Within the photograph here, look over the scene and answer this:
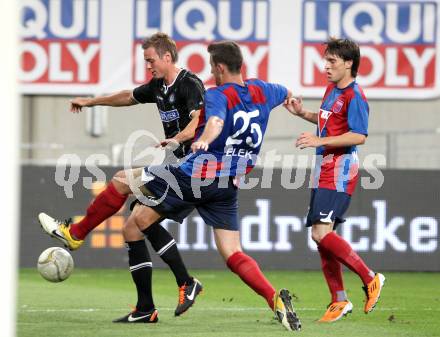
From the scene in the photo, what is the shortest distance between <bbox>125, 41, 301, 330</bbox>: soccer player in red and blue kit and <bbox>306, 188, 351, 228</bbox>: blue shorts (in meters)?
0.63

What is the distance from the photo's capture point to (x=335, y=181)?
307 inches

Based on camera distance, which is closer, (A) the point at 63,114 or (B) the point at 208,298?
(B) the point at 208,298

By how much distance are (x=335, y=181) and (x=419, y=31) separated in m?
9.10

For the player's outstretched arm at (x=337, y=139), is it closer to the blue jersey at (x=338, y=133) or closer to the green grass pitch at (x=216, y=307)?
the blue jersey at (x=338, y=133)

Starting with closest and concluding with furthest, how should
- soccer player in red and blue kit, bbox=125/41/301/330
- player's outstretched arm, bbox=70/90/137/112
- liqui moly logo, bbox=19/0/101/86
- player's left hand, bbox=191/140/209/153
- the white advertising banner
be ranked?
1. player's left hand, bbox=191/140/209/153
2. soccer player in red and blue kit, bbox=125/41/301/330
3. player's outstretched arm, bbox=70/90/137/112
4. liqui moly logo, bbox=19/0/101/86
5. the white advertising banner

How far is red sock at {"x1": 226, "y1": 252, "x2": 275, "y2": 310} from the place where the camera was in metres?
7.13

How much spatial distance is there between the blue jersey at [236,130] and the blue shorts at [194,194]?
2.6 inches

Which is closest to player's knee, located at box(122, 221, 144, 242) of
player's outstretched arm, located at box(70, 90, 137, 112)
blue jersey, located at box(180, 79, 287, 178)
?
blue jersey, located at box(180, 79, 287, 178)

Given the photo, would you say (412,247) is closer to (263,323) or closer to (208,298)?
(208,298)

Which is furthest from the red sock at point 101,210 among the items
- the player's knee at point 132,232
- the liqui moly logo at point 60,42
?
the liqui moly logo at point 60,42

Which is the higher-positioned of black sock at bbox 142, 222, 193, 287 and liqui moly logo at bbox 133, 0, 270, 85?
liqui moly logo at bbox 133, 0, 270, 85

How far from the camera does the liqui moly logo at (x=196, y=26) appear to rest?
1596 cm

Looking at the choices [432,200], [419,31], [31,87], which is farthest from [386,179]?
[31,87]

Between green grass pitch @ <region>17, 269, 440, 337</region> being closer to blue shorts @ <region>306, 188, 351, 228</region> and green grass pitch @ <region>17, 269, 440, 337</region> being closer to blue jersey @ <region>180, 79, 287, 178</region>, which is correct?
blue shorts @ <region>306, 188, 351, 228</region>
